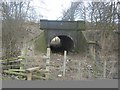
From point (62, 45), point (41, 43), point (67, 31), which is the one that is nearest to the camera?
point (41, 43)

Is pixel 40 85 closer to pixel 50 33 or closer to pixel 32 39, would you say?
pixel 32 39

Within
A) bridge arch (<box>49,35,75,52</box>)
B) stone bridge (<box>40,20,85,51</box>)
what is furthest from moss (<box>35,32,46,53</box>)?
bridge arch (<box>49,35,75,52</box>)

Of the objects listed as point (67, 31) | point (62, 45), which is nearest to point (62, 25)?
point (67, 31)

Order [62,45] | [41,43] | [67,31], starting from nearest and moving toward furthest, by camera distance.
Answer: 1. [41,43]
2. [67,31]
3. [62,45]

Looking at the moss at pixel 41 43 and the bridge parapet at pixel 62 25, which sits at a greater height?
the bridge parapet at pixel 62 25

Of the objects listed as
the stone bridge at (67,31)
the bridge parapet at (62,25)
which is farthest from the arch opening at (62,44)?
the bridge parapet at (62,25)

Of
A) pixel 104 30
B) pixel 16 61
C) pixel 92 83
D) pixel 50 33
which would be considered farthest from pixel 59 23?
pixel 92 83

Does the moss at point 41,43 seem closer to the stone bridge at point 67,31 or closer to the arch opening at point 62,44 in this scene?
the stone bridge at point 67,31

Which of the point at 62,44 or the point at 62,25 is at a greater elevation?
the point at 62,25

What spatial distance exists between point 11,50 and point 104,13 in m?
1.83

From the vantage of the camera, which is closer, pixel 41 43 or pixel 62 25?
pixel 62 25

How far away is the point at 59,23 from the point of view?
4.95m

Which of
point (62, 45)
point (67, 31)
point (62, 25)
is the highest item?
point (62, 25)

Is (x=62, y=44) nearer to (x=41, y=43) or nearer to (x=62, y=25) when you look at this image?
(x=41, y=43)
